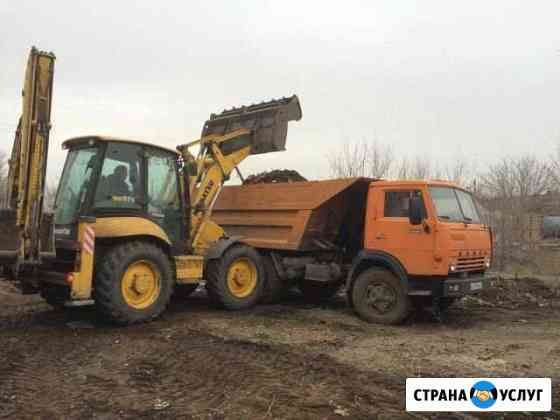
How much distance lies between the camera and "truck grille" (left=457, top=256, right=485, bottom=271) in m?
7.71

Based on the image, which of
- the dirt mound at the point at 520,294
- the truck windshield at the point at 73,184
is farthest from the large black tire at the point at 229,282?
the dirt mound at the point at 520,294

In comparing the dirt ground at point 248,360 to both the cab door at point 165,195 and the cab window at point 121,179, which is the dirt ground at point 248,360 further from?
the cab window at point 121,179

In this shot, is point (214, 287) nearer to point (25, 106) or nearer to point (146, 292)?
point (146, 292)

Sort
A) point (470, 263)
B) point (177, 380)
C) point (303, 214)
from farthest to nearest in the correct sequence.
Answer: point (303, 214)
point (470, 263)
point (177, 380)

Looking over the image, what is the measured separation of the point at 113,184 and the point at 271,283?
134 inches

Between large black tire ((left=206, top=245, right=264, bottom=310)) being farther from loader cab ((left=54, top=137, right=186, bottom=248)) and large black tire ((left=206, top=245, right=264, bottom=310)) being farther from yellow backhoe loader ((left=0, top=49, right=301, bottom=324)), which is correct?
loader cab ((left=54, top=137, right=186, bottom=248))

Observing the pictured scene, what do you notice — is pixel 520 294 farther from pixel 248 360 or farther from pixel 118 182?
pixel 118 182

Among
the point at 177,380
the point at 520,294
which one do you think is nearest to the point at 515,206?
the point at 520,294

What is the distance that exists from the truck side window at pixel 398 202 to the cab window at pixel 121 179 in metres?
3.65

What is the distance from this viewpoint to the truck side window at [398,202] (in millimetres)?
8000

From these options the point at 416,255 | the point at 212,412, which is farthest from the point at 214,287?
the point at 212,412

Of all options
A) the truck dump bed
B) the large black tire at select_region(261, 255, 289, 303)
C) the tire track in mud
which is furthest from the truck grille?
the large black tire at select_region(261, 255, 289, 303)

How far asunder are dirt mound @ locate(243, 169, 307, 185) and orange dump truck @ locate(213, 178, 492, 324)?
1.13ft

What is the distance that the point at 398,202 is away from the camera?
8.17m
